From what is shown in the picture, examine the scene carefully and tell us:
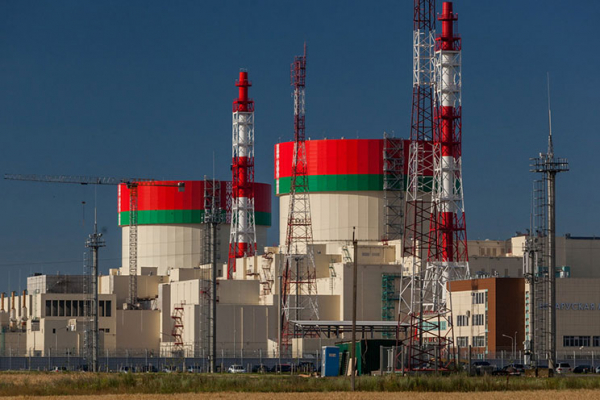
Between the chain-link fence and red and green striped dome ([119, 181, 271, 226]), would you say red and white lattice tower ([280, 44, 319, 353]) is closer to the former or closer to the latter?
the chain-link fence

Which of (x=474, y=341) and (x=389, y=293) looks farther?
(x=389, y=293)

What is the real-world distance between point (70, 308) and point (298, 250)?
82.8ft

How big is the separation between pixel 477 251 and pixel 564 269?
8.96m

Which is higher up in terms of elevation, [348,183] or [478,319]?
[348,183]

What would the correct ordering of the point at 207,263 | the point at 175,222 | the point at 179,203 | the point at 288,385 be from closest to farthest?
the point at 288,385 < the point at 207,263 < the point at 179,203 < the point at 175,222

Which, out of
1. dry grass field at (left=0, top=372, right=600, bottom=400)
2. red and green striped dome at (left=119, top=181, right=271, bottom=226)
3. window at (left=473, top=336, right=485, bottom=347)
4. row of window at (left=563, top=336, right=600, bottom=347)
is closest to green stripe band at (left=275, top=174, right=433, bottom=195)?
window at (left=473, top=336, right=485, bottom=347)

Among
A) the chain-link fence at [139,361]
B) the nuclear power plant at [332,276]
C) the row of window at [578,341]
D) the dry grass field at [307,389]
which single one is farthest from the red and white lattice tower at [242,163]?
the dry grass field at [307,389]

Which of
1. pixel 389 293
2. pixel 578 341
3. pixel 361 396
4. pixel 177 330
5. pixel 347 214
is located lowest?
pixel 177 330

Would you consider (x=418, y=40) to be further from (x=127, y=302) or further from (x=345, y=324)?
(x=127, y=302)

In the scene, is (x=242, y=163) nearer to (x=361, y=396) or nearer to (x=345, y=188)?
(x=345, y=188)

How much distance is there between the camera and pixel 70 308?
124562 millimetres

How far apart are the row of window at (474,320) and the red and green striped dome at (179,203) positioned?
40258 mm

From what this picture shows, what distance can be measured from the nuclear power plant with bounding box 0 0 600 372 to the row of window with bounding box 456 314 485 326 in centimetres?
14

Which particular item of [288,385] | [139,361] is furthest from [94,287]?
[288,385]
